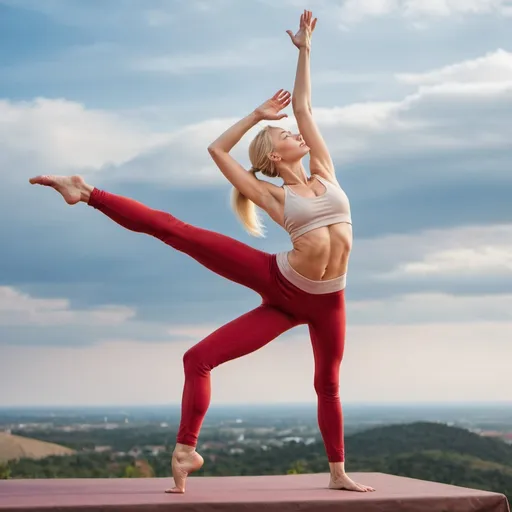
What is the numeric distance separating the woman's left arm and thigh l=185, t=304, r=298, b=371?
787 millimetres

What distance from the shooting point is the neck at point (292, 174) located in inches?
190

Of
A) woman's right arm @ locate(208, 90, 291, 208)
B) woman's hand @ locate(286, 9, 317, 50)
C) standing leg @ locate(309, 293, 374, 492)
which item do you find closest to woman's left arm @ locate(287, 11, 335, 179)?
woman's hand @ locate(286, 9, 317, 50)

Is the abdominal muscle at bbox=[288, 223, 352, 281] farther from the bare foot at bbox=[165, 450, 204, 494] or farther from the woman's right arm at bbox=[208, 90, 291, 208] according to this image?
the bare foot at bbox=[165, 450, 204, 494]

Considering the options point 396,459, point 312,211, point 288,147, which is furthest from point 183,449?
point 396,459

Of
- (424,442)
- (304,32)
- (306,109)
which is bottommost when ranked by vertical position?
(424,442)

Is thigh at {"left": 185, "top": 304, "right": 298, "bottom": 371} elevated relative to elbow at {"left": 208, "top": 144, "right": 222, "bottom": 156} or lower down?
lower down

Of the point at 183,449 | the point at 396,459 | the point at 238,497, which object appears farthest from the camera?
the point at 396,459

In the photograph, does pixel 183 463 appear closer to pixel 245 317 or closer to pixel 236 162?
pixel 245 317

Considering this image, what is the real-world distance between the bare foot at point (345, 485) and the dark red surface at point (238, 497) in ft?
0.15

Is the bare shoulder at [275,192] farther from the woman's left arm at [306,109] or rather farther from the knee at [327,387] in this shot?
the knee at [327,387]

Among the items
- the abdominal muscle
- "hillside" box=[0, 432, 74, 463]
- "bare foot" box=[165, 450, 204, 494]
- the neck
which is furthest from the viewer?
"hillside" box=[0, 432, 74, 463]

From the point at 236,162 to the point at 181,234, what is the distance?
0.49 metres

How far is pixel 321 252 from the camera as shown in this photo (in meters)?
4.61

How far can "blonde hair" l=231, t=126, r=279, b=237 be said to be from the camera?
4.84 metres
